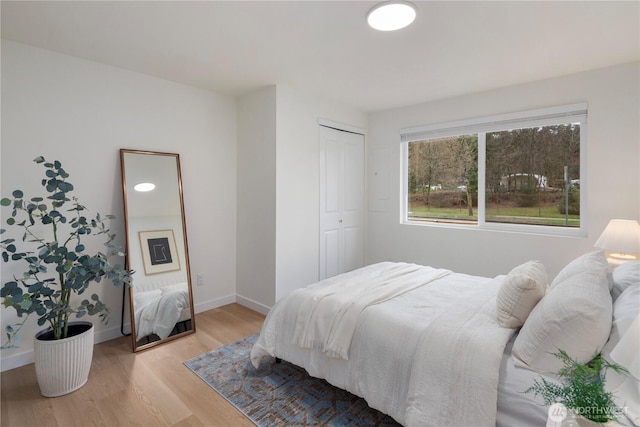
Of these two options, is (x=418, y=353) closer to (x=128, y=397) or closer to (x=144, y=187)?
(x=128, y=397)

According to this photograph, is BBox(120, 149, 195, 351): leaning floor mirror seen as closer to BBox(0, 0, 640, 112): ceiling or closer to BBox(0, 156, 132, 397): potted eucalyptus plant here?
BBox(0, 156, 132, 397): potted eucalyptus plant

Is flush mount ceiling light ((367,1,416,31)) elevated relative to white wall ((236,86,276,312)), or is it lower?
elevated

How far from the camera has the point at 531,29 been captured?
86.1 inches

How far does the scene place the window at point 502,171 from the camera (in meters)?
3.15

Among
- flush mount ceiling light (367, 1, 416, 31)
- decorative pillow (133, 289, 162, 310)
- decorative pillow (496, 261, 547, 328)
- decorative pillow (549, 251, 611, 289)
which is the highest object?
flush mount ceiling light (367, 1, 416, 31)

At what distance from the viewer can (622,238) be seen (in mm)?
2453

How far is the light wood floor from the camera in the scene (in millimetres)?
1847

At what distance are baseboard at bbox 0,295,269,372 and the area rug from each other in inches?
37.0

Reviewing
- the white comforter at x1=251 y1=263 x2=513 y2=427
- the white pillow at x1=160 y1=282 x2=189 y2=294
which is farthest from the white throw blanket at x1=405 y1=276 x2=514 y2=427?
the white pillow at x1=160 y1=282 x2=189 y2=294

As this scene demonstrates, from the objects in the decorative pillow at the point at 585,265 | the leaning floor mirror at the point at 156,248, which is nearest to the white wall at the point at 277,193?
the leaning floor mirror at the point at 156,248

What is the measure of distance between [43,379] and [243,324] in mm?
1544

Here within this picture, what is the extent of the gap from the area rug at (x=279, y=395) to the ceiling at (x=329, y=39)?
2.46 m

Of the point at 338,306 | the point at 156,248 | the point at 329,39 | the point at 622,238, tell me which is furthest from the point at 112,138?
the point at 622,238

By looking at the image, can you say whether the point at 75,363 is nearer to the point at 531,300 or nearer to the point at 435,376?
the point at 435,376
